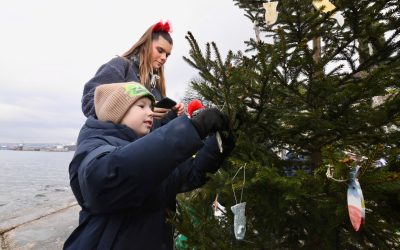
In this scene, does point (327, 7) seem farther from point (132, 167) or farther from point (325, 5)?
point (132, 167)

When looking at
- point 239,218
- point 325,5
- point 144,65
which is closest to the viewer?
point 239,218

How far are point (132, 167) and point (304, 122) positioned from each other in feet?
3.23

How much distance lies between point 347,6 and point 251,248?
1570 millimetres

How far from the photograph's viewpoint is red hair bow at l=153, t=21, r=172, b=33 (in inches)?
108

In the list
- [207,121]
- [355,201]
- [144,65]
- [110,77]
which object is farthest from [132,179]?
[144,65]

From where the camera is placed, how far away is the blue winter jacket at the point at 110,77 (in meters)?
2.35

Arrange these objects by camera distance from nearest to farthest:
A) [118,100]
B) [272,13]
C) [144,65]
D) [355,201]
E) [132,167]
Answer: [355,201], [132,167], [118,100], [272,13], [144,65]

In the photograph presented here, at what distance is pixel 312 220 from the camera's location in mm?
1809

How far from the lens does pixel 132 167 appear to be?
3.92ft

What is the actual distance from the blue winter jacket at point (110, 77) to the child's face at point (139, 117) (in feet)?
1.51

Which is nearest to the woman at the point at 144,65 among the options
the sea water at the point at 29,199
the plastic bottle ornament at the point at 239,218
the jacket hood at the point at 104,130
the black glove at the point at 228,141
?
the jacket hood at the point at 104,130

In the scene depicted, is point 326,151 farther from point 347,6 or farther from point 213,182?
point 347,6

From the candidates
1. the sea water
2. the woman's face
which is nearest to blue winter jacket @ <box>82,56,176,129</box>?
the woman's face

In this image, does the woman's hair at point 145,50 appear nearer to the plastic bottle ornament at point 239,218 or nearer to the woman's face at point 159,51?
the woman's face at point 159,51
